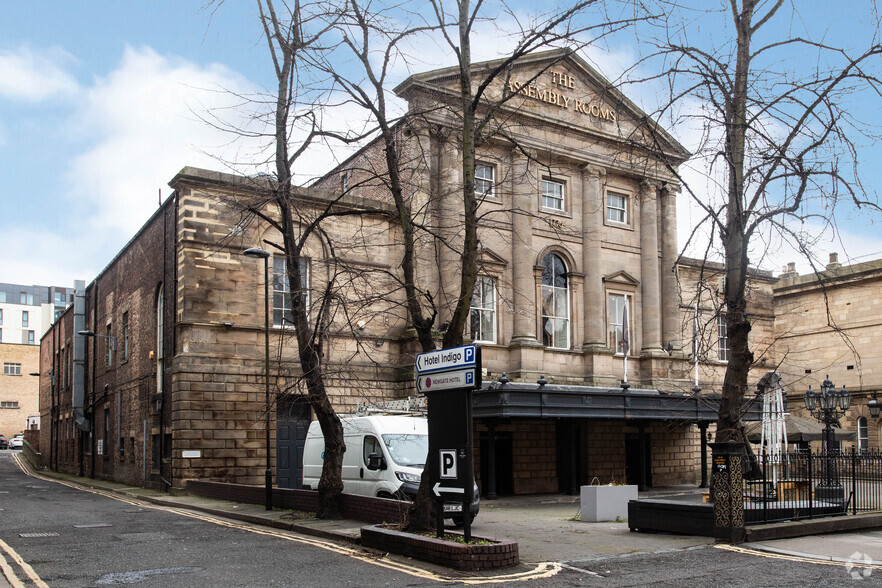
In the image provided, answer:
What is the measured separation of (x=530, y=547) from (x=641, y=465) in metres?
18.0

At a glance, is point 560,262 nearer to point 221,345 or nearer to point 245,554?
point 221,345

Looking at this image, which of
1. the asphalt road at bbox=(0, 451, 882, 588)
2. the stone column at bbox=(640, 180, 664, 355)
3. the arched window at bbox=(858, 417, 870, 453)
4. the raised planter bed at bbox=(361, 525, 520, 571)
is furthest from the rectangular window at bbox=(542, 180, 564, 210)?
the arched window at bbox=(858, 417, 870, 453)

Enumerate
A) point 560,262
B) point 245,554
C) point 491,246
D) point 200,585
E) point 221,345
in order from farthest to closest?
point 560,262 → point 491,246 → point 221,345 → point 245,554 → point 200,585

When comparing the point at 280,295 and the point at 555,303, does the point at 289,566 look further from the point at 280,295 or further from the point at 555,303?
the point at 555,303

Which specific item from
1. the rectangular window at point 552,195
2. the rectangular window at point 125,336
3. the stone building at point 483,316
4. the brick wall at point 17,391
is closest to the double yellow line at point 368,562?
the stone building at point 483,316

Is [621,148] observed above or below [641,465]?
above

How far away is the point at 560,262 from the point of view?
106 ft

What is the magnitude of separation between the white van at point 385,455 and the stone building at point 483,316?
3.56 meters

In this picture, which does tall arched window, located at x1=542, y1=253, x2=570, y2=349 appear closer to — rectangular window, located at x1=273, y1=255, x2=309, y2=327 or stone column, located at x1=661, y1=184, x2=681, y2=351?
stone column, located at x1=661, y1=184, x2=681, y2=351

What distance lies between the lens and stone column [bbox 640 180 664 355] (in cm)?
3362

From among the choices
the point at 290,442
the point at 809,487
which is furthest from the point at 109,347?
the point at 809,487

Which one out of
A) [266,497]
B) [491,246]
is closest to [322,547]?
[266,497]

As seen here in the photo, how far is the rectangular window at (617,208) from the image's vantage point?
3381 centimetres

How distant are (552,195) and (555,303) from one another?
411 centimetres
